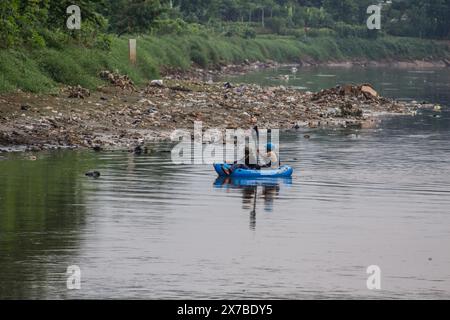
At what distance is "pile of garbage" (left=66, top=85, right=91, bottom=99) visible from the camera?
33.9 metres

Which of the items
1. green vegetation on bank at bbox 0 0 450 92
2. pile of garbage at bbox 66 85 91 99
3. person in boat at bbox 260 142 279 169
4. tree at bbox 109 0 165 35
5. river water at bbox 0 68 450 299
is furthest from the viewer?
tree at bbox 109 0 165 35

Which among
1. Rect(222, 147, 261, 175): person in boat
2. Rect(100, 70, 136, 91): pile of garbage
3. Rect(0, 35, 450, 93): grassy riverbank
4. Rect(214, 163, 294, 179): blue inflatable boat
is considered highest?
Rect(0, 35, 450, 93): grassy riverbank

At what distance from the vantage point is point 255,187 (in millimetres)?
23453

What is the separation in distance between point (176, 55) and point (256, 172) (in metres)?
37.7

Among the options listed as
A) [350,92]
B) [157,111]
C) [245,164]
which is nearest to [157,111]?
[157,111]

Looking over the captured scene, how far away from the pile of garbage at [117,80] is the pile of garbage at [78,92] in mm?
3086

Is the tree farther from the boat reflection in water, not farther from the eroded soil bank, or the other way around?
the boat reflection in water

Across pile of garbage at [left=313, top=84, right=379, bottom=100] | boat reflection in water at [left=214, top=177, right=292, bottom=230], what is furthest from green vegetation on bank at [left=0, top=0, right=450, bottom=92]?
boat reflection in water at [left=214, top=177, right=292, bottom=230]

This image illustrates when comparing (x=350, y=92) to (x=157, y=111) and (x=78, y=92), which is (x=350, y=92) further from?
(x=78, y=92)

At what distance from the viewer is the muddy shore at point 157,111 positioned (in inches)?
1129

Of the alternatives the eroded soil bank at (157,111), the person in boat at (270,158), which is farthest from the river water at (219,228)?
the eroded soil bank at (157,111)

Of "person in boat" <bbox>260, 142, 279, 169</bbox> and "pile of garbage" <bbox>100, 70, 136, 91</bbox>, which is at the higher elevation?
"pile of garbage" <bbox>100, 70, 136, 91</bbox>

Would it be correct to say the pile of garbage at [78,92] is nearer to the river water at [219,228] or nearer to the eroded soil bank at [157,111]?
the eroded soil bank at [157,111]

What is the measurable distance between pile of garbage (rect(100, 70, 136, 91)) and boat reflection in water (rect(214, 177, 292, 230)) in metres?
15.2
